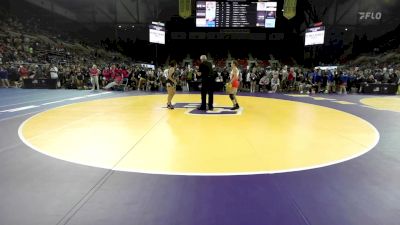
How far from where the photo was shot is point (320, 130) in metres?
5.96

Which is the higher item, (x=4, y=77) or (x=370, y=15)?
(x=370, y=15)

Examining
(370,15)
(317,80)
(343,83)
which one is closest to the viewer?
(343,83)

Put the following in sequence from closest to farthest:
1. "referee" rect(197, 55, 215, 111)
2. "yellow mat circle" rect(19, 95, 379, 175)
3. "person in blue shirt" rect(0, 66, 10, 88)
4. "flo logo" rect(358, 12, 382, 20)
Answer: "yellow mat circle" rect(19, 95, 379, 175), "referee" rect(197, 55, 215, 111), "person in blue shirt" rect(0, 66, 10, 88), "flo logo" rect(358, 12, 382, 20)

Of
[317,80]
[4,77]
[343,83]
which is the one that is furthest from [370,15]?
[4,77]

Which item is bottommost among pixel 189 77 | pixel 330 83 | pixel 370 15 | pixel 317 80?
pixel 330 83

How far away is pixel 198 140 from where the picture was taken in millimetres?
5035

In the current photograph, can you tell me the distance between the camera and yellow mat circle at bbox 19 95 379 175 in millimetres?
3822

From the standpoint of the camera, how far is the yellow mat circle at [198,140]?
3822mm

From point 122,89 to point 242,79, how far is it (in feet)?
22.8

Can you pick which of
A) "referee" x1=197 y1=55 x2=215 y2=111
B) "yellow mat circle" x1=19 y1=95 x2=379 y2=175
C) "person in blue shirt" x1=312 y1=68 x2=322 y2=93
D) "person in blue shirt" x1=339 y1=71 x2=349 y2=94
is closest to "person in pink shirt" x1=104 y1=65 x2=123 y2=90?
"yellow mat circle" x1=19 y1=95 x2=379 y2=175

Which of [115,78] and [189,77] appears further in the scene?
[189,77]

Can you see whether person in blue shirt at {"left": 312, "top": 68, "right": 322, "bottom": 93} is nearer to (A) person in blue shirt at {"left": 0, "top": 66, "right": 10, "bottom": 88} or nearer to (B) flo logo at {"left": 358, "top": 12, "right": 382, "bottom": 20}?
(B) flo logo at {"left": 358, "top": 12, "right": 382, "bottom": 20}

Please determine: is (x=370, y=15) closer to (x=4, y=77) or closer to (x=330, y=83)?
(x=330, y=83)

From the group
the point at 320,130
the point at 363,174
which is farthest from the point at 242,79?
the point at 363,174
